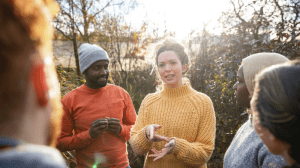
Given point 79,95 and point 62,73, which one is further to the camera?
point 62,73

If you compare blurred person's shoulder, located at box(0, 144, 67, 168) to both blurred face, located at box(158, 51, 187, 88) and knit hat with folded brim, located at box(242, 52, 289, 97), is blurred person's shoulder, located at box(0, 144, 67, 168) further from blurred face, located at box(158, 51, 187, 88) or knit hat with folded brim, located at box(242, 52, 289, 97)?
blurred face, located at box(158, 51, 187, 88)

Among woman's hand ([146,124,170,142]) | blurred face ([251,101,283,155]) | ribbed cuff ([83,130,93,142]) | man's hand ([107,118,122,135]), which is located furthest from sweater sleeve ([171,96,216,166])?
blurred face ([251,101,283,155])

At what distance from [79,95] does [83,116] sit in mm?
250

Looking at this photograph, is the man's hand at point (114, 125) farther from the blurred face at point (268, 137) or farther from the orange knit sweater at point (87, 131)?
the blurred face at point (268, 137)

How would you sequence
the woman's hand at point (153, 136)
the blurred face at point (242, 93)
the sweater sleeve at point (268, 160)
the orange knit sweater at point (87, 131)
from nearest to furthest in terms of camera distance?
the sweater sleeve at point (268, 160) → the blurred face at point (242, 93) → the woman's hand at point (153, 136) → the orange knit sweater at point (87, 131)

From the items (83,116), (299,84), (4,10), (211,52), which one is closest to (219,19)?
(211,52)

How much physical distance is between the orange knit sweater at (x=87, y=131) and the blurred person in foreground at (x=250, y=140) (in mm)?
1174

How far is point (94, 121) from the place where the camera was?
7.16 ft

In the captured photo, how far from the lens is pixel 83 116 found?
7.54ft

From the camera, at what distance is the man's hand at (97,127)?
2145 millimetres

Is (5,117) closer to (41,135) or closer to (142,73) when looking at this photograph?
(41,135)

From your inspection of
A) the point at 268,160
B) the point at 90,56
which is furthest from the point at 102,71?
the point at 268,160

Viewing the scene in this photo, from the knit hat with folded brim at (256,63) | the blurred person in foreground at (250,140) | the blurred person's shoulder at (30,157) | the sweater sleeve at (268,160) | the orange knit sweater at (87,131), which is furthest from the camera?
the orange knit sweater at (87,131)

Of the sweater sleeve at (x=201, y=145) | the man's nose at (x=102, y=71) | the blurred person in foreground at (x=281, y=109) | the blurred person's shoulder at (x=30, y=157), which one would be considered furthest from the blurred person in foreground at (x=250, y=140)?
the man's nose at (x=102, y=71)
